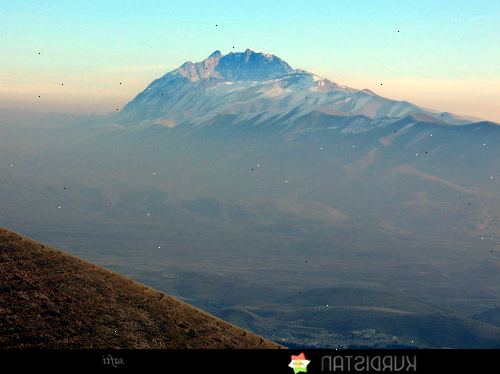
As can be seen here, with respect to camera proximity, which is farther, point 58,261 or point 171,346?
point 58,261

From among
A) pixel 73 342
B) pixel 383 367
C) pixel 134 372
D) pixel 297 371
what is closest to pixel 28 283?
pixel 73 342

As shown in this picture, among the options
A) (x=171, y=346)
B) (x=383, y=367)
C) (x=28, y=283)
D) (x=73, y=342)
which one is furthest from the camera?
(x=28, y=283)

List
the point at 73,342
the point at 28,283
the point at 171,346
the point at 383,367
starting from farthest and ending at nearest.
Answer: the point at 28,283 → the point at 171,346 → the point at 73,342 → the point at 383,367

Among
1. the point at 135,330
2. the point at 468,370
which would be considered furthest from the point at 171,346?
the point at 468,370

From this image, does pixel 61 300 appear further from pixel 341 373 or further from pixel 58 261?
pixel 341 373

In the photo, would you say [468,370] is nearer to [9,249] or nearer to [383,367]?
[383,367]

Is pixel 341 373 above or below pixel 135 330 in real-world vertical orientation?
above
